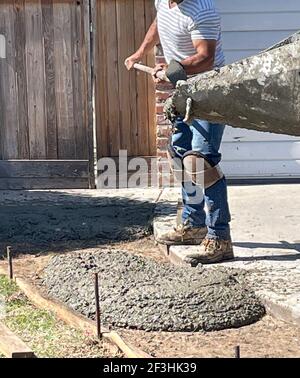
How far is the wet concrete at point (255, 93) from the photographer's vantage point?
3582mm

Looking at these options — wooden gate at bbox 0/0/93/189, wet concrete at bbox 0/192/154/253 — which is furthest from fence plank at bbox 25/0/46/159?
wet concrete at bbox 0/192/154/253

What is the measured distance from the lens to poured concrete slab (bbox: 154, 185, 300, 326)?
5477 millimetres

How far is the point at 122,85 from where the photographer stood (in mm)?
9375

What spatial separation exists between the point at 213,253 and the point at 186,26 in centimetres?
151

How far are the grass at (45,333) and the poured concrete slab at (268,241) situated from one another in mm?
1151

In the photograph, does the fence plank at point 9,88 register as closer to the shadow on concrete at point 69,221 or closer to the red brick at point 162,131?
the shadow on concrete at point 69,221

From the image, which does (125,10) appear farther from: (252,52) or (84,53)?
(252,52)

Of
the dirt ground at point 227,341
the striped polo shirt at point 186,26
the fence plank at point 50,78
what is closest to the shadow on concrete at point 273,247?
the dirt ground at point 227,341

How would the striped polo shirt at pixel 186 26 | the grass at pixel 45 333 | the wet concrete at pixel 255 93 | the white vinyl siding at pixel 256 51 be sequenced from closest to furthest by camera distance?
1. the wet concrete at pixel 255 93
2. the grass at pixel 45 333
3. the striped polo shirt at pixel 186 26
4. the white vinyl siding at pixel 256 51

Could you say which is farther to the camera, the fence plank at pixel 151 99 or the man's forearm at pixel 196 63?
the fence plank at pixel 151 99

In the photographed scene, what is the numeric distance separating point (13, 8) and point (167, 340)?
16.9 ft

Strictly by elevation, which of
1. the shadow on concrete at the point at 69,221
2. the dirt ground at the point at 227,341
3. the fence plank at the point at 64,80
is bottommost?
the dirt ground at the point at 227,341

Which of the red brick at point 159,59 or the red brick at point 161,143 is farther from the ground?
the red brick at point 159,59

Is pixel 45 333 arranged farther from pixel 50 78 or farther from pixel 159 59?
pixel 50 78
